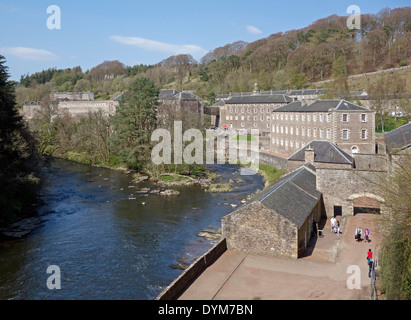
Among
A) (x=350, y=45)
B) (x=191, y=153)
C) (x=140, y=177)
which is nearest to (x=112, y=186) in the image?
(x=140, y=177)

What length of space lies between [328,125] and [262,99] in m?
27.1

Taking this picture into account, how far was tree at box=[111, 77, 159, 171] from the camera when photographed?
4447 cm

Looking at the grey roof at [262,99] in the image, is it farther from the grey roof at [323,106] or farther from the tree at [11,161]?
the tree at [11,161]

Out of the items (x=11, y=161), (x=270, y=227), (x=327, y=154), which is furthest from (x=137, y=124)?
(x=270, y=227)

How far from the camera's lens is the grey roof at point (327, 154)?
95.7ft

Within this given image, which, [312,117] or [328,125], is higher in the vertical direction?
[312,117]

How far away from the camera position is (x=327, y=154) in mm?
30125

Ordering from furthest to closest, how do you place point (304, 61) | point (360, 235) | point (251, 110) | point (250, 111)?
point (304, 61), point (250, 111), point (251, 110), point (360, 235)

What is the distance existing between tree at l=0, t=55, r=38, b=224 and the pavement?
1635cm

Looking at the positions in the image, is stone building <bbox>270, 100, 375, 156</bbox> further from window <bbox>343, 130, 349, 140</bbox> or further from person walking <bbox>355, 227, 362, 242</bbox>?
person walking <bbox>355, 227, 362, 242</bbox>

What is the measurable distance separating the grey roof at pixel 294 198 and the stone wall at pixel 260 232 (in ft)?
1.22

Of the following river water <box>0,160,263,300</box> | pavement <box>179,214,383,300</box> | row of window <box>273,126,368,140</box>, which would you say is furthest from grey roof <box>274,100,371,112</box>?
pavement <box>179,214,383,300</box>

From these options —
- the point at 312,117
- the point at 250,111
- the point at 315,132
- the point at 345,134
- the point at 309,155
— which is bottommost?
the point at 309,155

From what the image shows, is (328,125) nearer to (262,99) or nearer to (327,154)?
(327,154)
